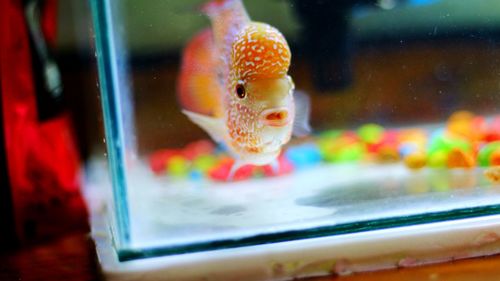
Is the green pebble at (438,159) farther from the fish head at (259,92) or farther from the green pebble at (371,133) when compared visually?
the fish head at (259,92)

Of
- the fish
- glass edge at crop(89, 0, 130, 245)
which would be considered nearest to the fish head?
the fish

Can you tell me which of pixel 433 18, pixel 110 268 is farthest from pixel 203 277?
pixel 433 18

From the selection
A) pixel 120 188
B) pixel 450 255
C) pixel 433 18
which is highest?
pixel 433 18

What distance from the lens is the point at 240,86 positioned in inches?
21.0

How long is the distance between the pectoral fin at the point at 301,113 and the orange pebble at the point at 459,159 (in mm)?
184

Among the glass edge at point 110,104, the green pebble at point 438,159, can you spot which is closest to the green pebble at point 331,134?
the green pebble at point 438,159

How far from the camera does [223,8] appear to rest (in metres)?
0.55

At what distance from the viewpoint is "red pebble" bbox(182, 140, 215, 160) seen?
574 mm

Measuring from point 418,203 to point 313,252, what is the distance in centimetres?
12

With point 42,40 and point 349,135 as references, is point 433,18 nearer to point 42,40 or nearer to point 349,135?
point 349,135

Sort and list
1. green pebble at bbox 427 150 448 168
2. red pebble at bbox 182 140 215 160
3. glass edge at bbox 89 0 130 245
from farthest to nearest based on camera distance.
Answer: green pebble at bbox 427 150 448 168 < red pebble at bbox 182 140 215 160 < glass edge at bbox 89 0 130 245

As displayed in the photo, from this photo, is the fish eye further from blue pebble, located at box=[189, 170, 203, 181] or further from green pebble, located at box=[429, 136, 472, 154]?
green pebble, located at box=[429, 136, 472, 154]

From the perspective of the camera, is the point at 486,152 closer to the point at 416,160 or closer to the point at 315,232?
the point at 416,160

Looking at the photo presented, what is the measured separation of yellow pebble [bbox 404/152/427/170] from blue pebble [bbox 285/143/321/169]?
0.10 meters
